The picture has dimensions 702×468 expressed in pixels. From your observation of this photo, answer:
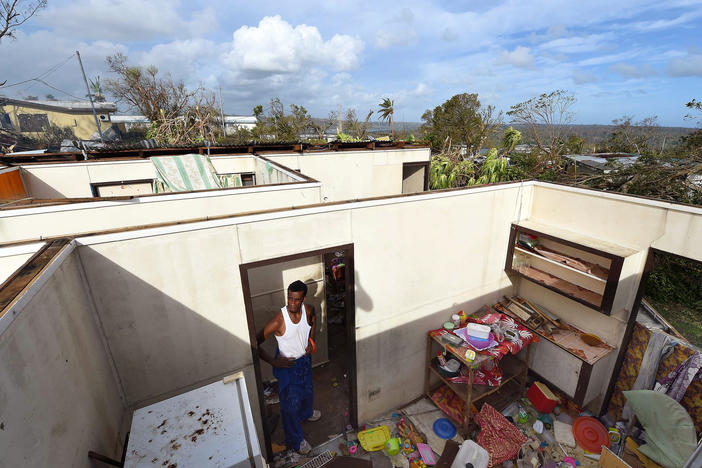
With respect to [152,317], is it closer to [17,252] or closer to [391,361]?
[17,252]

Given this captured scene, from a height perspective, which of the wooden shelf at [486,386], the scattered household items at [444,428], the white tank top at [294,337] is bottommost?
the scattered household items at [444,428]

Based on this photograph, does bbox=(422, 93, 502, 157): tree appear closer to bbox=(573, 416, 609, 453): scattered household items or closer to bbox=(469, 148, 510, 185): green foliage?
bbox=(469, 148, 510, 185): green foliage

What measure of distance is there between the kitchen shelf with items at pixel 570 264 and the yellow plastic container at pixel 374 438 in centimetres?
316

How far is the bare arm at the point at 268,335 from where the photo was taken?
343 centimetres

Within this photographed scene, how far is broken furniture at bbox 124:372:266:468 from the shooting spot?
5.98 feet

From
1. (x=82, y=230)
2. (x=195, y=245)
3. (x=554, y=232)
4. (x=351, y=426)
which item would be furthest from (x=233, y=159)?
(x=554, y=232)

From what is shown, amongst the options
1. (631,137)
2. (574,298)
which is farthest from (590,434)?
(631,137)

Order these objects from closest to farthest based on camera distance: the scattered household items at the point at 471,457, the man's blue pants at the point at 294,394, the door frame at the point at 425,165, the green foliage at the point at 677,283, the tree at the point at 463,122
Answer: the scattered household items at the point at 471,457 → the man's blue pants at the point at 294,394 → the green foliage at the point at 677,283 → the door frame at the point at 425,165 → the tree at the point at 463,122

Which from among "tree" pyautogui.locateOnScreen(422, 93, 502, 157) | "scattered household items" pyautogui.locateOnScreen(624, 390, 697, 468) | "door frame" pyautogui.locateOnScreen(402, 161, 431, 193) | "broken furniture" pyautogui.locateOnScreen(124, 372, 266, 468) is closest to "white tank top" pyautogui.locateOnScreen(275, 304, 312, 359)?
"broken furniture" pyautogui.locateOnScreen(124, 372, 266, 468)

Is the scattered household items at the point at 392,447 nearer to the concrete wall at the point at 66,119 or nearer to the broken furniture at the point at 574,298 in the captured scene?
the broken furniture at the point at 574,298

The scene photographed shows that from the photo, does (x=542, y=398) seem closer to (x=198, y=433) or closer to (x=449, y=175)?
(x=198, y=433)

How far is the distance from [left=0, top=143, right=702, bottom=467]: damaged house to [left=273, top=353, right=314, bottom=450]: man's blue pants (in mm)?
293

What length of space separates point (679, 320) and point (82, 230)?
29.0 ft

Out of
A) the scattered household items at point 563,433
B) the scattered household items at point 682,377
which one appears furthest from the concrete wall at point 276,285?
the scattered household items at point 682,377
